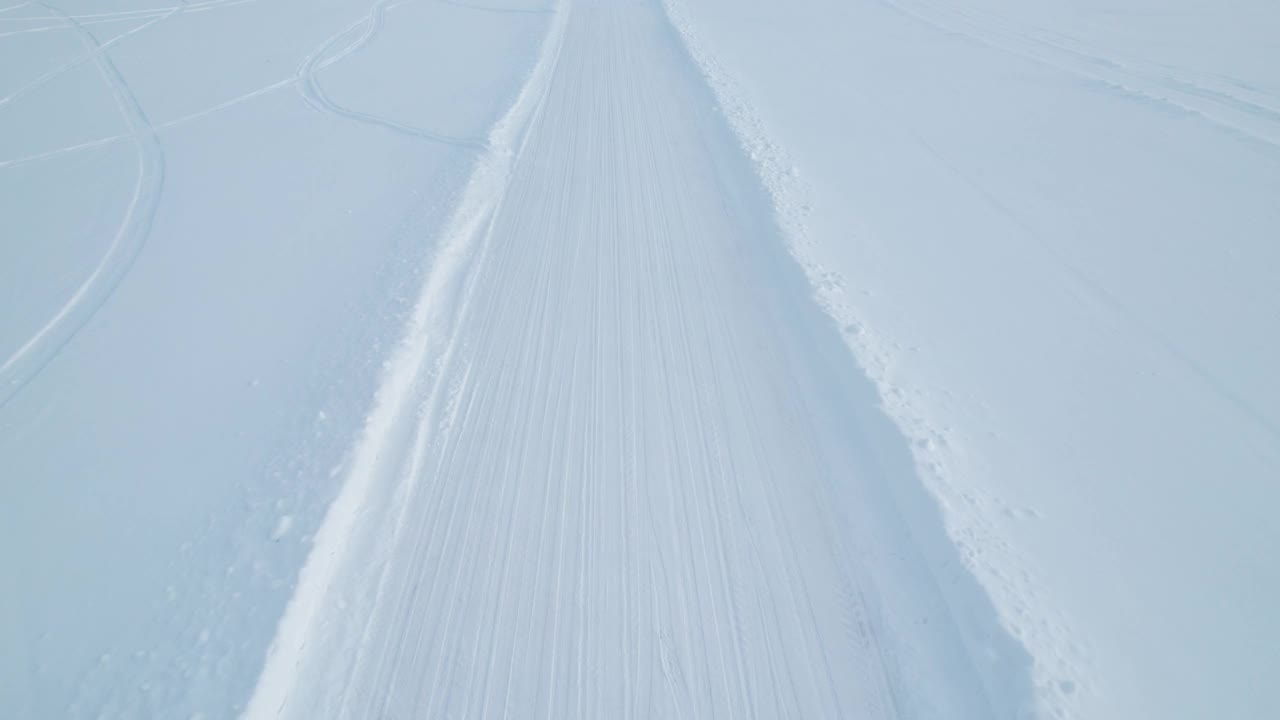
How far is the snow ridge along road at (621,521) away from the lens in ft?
9.96

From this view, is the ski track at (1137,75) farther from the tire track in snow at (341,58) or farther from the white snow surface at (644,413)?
the tire track in snow at (341,58)

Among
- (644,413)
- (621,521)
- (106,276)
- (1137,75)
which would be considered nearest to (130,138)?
(106,276)

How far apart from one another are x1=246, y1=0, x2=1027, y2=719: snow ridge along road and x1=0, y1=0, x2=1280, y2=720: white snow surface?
0.02m

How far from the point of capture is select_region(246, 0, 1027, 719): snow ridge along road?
3037 mm

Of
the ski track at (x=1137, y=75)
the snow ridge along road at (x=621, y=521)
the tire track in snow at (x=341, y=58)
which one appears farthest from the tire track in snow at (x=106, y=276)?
the ski track at (x=1137, y=75)

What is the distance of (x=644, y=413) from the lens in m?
4.43

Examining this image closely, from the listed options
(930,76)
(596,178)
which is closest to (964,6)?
(930,76)

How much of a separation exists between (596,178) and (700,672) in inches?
231

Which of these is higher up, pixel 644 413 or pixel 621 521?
pixel 644 413

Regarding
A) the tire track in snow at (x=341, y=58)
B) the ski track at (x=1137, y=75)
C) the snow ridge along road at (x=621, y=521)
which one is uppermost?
the ski track at (x=1137, y=75)

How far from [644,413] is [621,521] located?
92cm

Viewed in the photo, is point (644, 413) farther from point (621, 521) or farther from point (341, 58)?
point (341, 58)

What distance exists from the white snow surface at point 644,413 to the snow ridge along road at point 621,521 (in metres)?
0.02

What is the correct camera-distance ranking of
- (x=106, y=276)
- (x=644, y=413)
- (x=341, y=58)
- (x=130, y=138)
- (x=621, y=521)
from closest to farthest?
(x=621, y=521) < (x=644, y=413) < (x=106, y=276) < (x=130, y=138) < (x=341, y=58)
